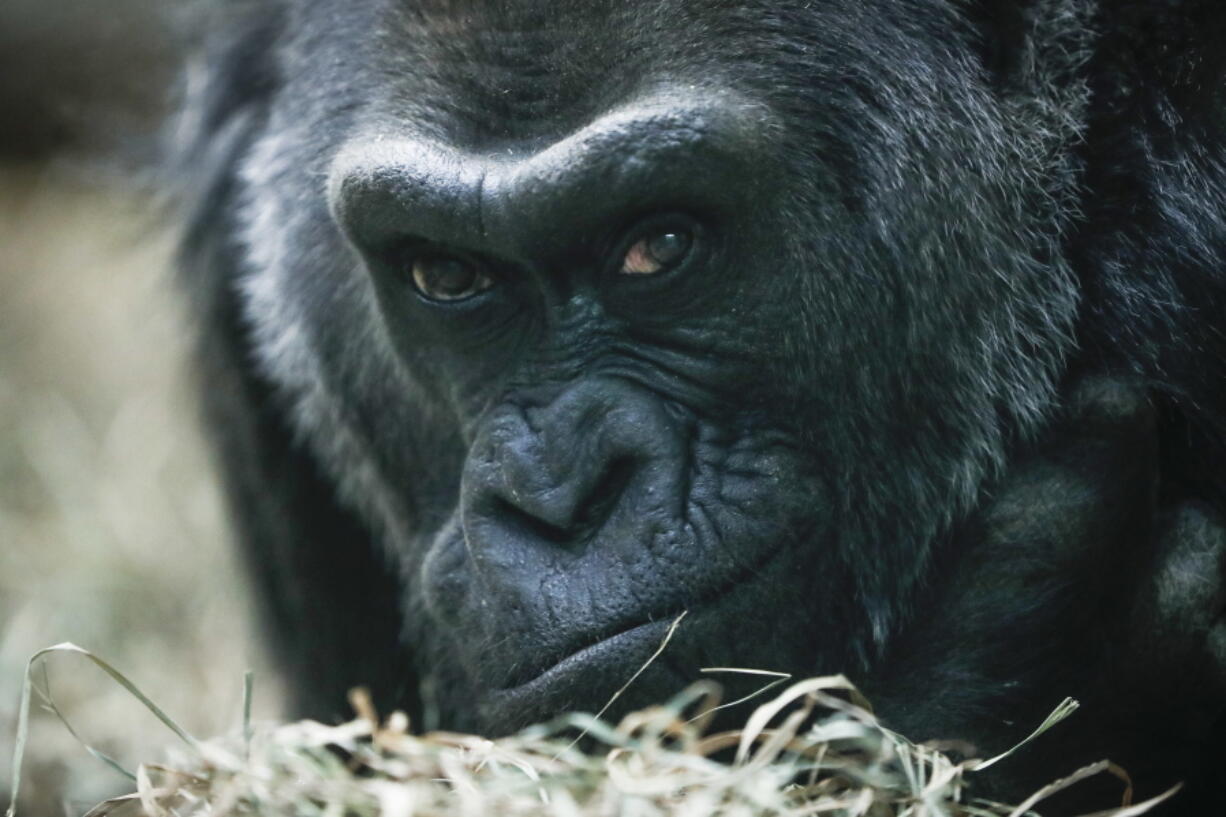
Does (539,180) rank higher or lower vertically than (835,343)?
higher

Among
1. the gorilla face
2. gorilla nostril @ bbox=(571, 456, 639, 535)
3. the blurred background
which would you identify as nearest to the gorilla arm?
the gorilla face

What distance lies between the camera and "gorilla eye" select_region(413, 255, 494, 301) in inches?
111

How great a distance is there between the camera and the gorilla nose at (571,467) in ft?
8.33

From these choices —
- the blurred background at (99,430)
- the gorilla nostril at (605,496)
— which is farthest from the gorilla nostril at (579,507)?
the blurred background at (99,430)

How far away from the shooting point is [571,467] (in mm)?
2551

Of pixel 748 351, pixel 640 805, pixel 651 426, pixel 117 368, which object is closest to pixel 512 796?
pixel 640 805

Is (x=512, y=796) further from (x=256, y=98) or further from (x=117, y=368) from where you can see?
(x=117, y=368)

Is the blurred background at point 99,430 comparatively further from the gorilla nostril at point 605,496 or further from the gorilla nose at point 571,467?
the gorilla nostril at point 605,496

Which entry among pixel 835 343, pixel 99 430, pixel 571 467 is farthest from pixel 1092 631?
pixel 99 430

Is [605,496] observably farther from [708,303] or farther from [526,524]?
[708,303]

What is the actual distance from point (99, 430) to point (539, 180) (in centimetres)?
416

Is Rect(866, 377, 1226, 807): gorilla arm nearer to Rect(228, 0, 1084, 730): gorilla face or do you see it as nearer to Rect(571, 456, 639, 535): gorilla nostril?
Rect(228, 0, 1084, 730): gorilla face

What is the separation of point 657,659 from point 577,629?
136mm

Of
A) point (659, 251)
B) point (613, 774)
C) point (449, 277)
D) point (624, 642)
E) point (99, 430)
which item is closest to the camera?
point (613, 774)
